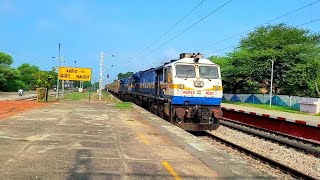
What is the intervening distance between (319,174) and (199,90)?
26.4 feet

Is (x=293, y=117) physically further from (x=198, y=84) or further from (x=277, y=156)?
(x=277, y=156)

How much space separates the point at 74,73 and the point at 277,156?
38075 millimetres

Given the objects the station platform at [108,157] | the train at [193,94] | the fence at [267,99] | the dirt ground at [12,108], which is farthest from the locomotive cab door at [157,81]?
the fence at [267,99]

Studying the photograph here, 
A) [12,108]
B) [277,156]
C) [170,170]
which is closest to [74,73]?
[12,108]

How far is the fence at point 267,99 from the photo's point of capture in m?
42.4

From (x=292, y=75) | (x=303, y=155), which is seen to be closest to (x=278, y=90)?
(x=292, y=75)

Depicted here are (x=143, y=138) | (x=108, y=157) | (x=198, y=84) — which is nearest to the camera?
(x=108, y=157)

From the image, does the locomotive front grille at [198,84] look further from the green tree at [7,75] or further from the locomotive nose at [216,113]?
the green tree at [7,75]

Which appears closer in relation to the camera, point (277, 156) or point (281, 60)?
point (277, 156)

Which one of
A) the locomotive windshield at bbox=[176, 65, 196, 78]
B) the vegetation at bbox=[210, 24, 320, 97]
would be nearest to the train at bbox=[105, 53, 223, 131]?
the locomotive windshield at bbox=[176, 65, 196, 78]

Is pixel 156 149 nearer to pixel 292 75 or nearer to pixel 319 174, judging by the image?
pixel 319 174

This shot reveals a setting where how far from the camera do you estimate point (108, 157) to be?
8.63 meters

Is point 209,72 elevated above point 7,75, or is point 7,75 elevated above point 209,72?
point 7,75

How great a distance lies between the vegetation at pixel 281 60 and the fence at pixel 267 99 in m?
3.09
